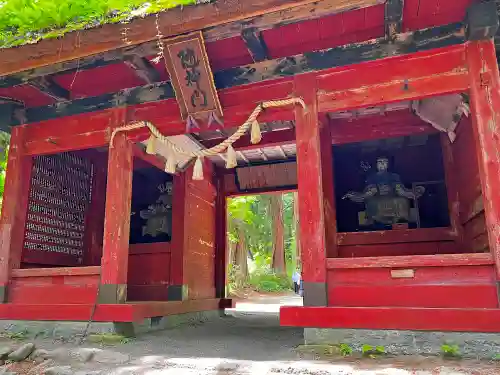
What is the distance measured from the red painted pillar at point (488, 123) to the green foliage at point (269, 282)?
70.0 feet

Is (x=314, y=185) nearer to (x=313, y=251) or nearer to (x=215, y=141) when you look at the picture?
(x=313, y=251)

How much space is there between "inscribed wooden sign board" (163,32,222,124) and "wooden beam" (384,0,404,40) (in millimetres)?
2099

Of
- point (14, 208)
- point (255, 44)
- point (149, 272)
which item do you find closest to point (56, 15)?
point (255, 44)

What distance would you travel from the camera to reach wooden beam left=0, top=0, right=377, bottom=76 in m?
4.11

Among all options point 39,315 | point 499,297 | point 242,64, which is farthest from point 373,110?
point 39,315

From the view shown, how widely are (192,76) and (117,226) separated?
228cm

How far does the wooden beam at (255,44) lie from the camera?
4645 millimetres

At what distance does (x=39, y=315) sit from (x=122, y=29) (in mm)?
3908

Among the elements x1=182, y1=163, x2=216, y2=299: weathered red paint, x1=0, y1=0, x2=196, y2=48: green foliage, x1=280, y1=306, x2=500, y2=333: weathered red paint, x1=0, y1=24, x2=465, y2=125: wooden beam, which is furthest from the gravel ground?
x1=0, y1=0, x2=196, y2=48: green foliage

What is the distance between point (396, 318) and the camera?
415 cm

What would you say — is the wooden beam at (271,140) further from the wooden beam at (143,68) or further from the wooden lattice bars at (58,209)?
the wooden lattice bars at (58,209)

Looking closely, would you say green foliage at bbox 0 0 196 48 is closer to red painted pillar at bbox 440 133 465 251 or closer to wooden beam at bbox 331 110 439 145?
wooden beam at bbox 331 110 439 145

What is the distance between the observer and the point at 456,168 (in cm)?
636

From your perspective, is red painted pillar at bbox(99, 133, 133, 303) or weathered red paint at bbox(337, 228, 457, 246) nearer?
red painted pillar at bbox(99, 133, 133, 303)
